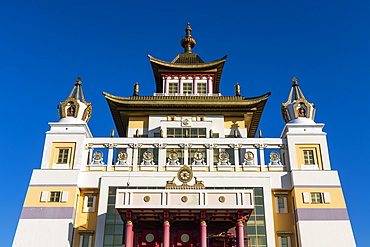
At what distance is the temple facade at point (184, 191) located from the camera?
26000mm

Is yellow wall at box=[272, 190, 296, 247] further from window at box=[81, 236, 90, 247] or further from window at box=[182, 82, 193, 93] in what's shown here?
window at box=[182, 82, 193, 93]

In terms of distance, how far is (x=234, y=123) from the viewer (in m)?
35.8

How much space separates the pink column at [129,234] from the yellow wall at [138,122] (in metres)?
11.2

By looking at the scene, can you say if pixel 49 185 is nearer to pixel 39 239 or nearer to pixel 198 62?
pixel 39 239

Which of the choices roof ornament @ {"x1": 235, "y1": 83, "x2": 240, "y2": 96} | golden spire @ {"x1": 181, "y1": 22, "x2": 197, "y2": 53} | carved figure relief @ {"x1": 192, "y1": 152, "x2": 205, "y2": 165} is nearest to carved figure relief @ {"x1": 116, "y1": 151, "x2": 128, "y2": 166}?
carved figure relief @ {"x1": 192, "y1": 152, "x2": 205, "y2": 165}

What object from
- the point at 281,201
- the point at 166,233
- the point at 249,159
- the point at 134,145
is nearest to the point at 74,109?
the point at 134,145

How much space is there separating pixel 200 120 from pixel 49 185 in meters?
13.2

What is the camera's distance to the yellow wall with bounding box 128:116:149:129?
3553 cm

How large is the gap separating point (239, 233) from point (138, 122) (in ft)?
45.8

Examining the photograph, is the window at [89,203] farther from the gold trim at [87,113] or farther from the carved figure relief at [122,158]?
the gold trim at [87,113]

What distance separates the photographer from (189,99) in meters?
35.8

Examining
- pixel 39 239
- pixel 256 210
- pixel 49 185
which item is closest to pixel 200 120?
pixel 256 210

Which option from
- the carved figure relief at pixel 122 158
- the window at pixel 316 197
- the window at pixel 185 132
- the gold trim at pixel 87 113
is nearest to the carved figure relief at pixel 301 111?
the window at pixel 316 197

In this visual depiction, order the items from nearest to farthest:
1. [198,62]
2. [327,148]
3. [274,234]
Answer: [274,234], [327,148], [198,62]
